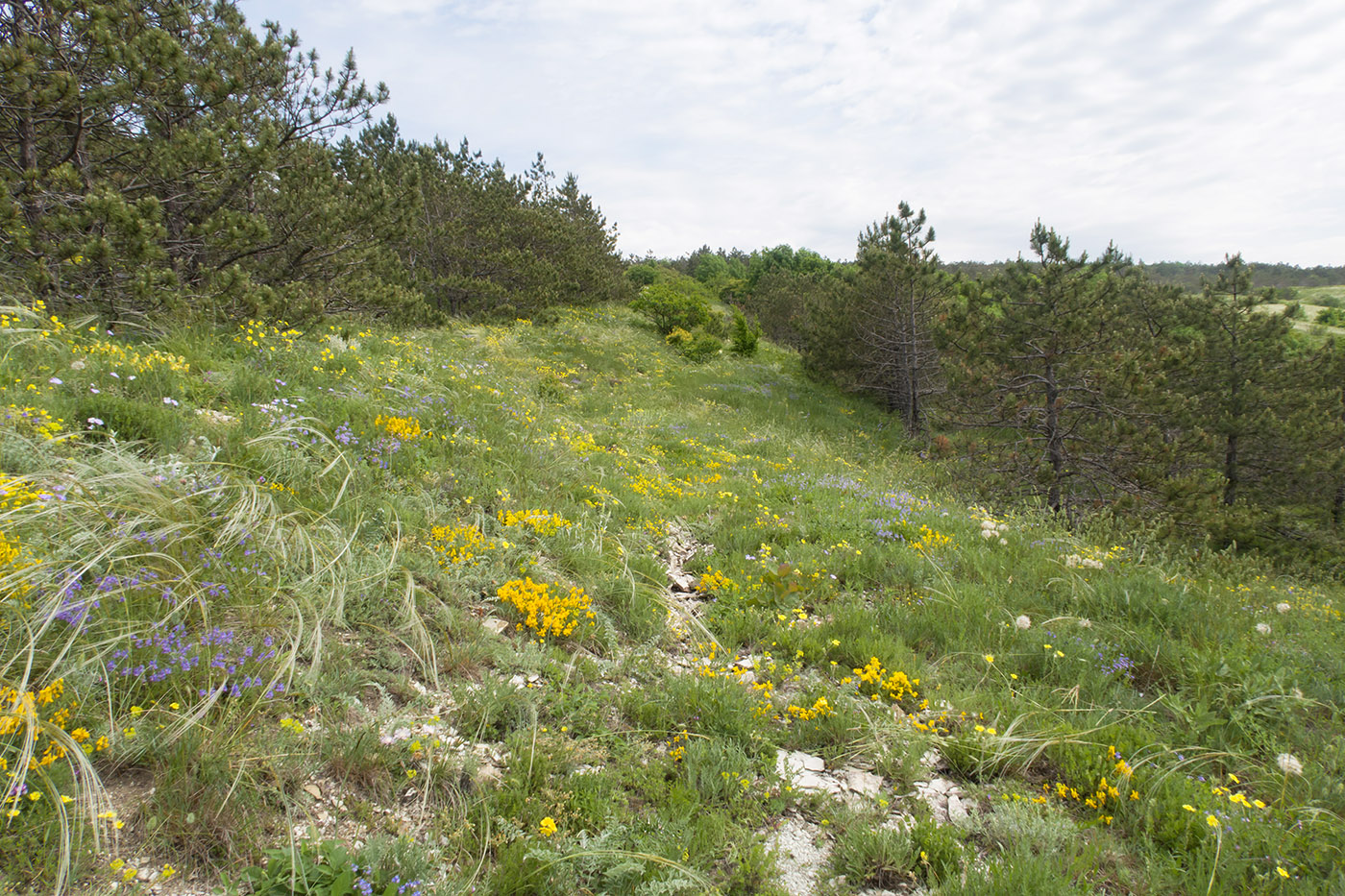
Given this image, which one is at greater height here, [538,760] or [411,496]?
[411,496]

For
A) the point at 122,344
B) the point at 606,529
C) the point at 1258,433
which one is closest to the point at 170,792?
the point at 606,529

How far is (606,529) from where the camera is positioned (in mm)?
5031

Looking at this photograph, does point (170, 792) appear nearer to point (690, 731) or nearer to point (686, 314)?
point (690, 731)

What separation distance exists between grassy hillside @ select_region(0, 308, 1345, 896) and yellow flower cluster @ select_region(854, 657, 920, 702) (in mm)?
29

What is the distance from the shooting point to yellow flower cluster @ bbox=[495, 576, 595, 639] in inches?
130

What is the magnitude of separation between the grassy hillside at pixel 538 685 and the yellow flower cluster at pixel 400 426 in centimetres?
3

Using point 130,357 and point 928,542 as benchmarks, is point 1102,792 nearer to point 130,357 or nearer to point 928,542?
point 928,542

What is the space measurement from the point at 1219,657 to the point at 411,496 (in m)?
5.23

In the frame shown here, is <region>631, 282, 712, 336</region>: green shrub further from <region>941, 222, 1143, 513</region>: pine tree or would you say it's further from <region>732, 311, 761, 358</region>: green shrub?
<region>941, 222, 1143, 513</region>: pine tree

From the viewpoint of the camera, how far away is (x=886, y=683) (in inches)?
129

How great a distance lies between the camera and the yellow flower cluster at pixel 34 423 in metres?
3.04

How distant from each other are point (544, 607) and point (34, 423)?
9.68 ft

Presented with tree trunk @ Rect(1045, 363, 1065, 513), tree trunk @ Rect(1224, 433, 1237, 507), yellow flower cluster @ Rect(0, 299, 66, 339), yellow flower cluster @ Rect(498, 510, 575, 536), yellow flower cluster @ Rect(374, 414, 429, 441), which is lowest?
tree trunk @ Rect(1224, 433, 1237, 507)

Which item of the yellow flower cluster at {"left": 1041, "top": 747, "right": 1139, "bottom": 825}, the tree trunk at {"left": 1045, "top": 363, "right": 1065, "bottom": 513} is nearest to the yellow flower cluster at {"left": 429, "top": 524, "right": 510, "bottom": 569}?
the yellow flower cluster at {"left": 1041, "top": 747, "right": 1139, "bottom": 825}
